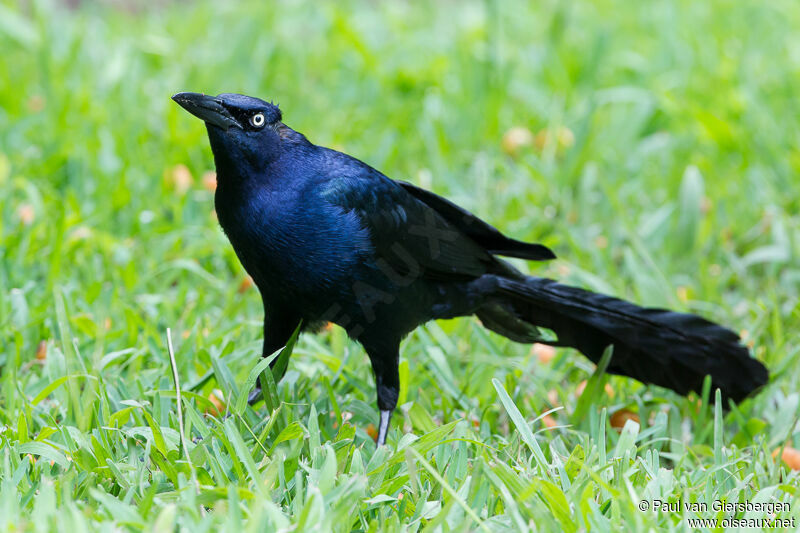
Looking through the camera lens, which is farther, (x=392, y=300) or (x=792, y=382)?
(x=792, y=382)

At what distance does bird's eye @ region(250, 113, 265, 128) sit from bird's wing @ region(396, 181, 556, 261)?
659 mm

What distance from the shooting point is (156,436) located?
256cm

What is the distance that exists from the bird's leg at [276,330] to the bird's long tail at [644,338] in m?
0.78

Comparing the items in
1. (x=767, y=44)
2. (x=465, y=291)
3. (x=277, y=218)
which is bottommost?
(x=465, y=291)

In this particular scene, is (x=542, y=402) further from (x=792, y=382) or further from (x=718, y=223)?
Result: (x=718, y=223)

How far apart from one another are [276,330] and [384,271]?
41 centimetres

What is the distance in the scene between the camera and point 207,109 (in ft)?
8.76

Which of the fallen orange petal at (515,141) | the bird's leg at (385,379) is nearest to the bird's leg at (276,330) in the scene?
the bird's leg at (385,379)

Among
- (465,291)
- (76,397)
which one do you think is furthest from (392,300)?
(76,397)

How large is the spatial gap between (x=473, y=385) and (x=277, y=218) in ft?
3.54

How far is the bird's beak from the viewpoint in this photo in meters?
2.62

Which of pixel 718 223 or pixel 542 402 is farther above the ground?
pixel 718 223

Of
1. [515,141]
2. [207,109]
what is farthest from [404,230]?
[515,141]

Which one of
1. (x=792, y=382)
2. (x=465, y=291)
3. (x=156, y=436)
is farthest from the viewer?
(x=792, y=382)
